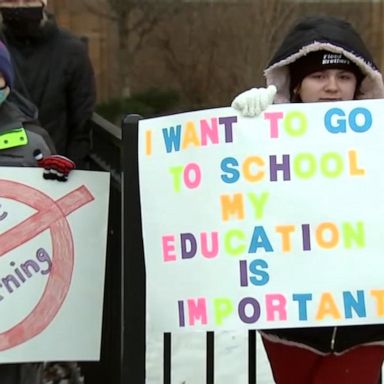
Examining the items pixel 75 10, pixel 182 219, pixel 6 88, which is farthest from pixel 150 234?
pixel 75 10

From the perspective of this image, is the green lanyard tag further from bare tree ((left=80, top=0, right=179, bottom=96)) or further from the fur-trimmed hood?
bare tree ((left=80, top=0, right=179, bottom=96))

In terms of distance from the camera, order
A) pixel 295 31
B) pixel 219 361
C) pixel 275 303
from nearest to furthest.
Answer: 1. pixel 275 303
2. pixel 295 31
3. pixel 219 361

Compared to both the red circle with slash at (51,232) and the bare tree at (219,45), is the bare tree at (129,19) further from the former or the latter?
the red circle with slash at (51,232)

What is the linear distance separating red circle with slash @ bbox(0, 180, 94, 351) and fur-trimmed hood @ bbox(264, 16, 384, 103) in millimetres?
810

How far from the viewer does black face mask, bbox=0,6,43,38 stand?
522cm

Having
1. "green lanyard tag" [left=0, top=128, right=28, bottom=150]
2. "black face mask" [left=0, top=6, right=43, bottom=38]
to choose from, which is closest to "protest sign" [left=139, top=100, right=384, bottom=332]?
"green lanyard tag" [left=0, top=128, right=28, bottom=150]

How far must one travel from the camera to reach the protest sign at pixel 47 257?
3.54 metres

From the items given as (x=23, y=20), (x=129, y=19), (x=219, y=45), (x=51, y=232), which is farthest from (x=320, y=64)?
(x=129, y=19)

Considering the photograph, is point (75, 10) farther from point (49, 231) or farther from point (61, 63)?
point (49, 231)

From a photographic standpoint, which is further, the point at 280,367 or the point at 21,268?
the point at 21,268

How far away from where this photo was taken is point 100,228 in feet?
11.8

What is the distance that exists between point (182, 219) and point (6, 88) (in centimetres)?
98

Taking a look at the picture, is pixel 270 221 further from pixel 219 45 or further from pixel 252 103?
pixel 219 45

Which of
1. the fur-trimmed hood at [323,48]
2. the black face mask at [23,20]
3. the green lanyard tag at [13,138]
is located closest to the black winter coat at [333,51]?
the fur-trimmed hood at [323,48]
